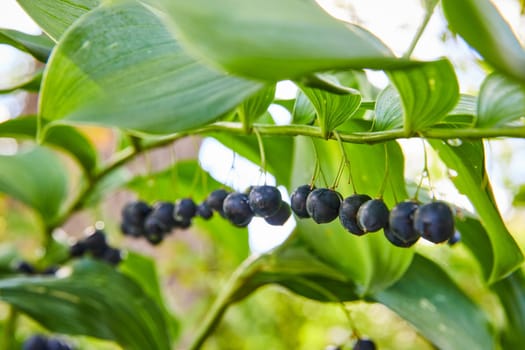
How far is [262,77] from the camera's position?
0.31 m

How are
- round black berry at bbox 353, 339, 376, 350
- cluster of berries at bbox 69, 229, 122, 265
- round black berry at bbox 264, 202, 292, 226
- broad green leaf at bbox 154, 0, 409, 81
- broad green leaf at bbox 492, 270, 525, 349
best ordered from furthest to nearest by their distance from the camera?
cluster of berries at bbox 69, 229, 122, 265 < broad green leaf at bbox 492, 270, 525, 349 < round black berry at bbox 353, 339, 376, 350 < round black berry at bbox 264, 202, 292, 226 < broad green leaf at bbox 154, 0, 409, 81

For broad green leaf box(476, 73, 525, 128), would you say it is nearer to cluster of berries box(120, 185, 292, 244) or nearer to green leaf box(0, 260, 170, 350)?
cluster of berries box(120, 185, 292, 244)

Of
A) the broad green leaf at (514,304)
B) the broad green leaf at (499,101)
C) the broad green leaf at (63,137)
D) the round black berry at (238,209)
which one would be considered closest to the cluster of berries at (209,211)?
the round black berry at (238,209)

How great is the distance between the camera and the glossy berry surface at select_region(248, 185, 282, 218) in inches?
21.9

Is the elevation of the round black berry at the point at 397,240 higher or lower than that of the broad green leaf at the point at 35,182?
higher

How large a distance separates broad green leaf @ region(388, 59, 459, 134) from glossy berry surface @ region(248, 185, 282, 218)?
0.50 feet

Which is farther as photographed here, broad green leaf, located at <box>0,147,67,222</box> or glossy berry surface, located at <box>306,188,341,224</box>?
broad green leaf, located at <box>0,147,67,222</box>

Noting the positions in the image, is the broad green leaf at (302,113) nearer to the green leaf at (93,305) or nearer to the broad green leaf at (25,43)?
the broad green leaf at (25,43)

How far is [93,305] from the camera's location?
856 millimetres

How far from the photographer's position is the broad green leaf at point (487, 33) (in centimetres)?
31

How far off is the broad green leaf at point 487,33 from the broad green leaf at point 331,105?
0.16m

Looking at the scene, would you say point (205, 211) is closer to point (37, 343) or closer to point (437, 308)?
point (437, 308)

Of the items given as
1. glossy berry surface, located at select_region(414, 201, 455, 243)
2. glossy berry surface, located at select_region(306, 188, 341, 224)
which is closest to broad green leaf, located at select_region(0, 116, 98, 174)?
glossy berry surface, located at select_region(306, 188, 341, 224)

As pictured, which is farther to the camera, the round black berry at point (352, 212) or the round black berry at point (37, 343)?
the round black berry at point (37, 343)
